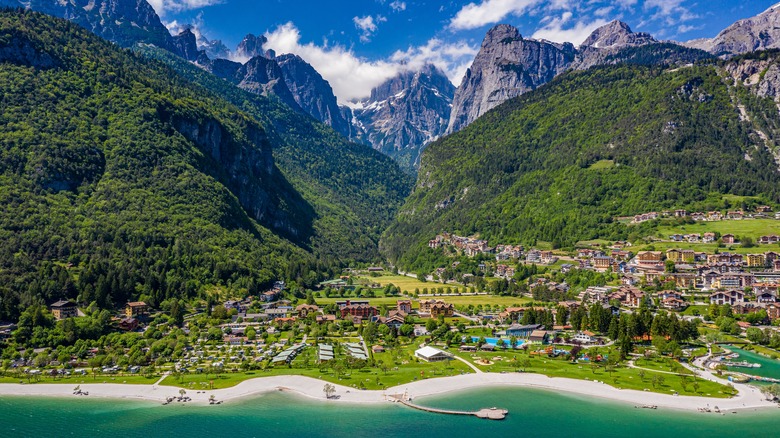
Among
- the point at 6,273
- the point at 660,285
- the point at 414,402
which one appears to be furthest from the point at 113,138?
the point at 660,285

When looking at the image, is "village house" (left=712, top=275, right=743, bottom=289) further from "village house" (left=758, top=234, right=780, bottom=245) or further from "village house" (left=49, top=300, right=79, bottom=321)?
"village house" (left=49, top=300, right=79, bottom=321)

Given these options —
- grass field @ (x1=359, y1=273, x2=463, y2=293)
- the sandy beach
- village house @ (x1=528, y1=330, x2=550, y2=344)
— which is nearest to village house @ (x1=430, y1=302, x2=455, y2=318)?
village house @ (x1=528, y1=330, x2=550, y2=344)

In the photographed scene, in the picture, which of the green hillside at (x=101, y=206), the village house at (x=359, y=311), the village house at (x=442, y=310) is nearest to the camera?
the green hillside at (x=101, y=206)

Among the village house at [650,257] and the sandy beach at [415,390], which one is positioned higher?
the village house at [650,257]

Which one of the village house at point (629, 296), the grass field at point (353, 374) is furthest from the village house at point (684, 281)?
the grass field at point (353, 374)

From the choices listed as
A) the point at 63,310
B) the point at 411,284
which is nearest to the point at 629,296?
the point at 411,284

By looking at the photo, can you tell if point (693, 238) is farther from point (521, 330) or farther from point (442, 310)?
point (521, 330)

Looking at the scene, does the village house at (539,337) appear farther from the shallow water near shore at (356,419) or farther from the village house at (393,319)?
the shallow water near shore at (356,419)
